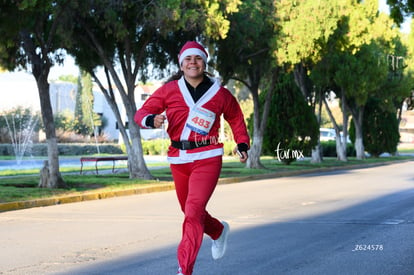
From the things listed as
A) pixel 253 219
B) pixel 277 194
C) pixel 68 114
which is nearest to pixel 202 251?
pixel 253 219

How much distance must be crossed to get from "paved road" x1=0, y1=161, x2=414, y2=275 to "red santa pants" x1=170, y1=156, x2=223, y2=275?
108cm

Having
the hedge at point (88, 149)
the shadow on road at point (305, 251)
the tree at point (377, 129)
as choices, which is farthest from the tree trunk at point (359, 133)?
the shadow on road at point (305, 251)

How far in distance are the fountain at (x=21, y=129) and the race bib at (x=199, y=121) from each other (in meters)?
39.8

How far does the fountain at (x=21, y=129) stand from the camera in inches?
Answer: 1837

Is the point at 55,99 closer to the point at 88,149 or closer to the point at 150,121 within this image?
the point at 88,149

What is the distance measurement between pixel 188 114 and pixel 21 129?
165ft

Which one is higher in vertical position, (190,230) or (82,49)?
(82,49)

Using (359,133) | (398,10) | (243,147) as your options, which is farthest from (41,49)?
(359,133)

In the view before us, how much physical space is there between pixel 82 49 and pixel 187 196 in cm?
1635

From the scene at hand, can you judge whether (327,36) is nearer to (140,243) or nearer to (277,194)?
(277,194)

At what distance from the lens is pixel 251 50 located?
27.3 meters

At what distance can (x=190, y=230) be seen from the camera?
6031 millimetres

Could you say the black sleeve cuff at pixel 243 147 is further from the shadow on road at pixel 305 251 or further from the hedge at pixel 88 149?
the hedge at pixel 88 149

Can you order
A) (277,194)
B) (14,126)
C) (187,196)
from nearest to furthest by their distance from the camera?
(187,196) → (277,194) → (14,126)
